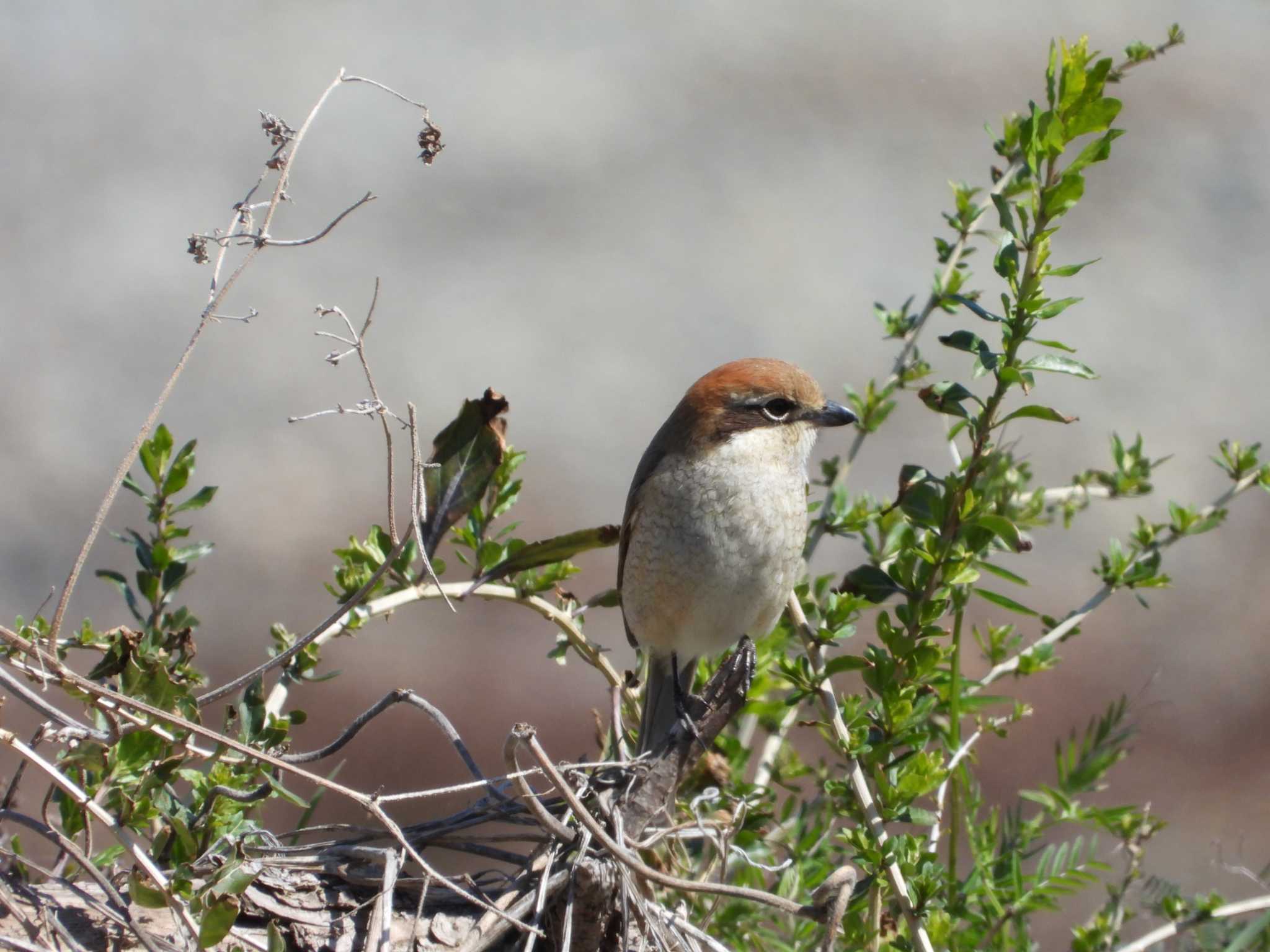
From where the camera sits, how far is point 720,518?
288cm

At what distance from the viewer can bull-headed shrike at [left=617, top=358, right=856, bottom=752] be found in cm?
282

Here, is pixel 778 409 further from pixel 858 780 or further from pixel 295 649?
pixel 295 649

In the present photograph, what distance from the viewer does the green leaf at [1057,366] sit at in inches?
76.4

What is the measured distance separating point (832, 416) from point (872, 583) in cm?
74

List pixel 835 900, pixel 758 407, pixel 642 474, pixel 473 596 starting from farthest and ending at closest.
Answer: pixel 642 474 < pixel 758 407 < pixel 473 596 < pixel 835 900

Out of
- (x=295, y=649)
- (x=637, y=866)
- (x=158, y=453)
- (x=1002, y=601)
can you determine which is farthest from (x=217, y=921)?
(x=1002, y=601)

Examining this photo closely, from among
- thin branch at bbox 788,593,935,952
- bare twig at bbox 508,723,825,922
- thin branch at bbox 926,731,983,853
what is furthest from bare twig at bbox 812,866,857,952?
thin branch at bbox 926,731,983,853

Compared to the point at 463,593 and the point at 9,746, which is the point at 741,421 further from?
the point at 9,746

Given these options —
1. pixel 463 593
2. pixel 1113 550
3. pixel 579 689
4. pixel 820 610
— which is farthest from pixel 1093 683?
pixel 463 593

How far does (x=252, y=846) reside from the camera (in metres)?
1.94

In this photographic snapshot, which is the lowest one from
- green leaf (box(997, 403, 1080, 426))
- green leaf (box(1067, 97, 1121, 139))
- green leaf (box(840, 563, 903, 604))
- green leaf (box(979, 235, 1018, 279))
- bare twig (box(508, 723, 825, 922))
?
bare twig (box(508, 723, 825, 922))

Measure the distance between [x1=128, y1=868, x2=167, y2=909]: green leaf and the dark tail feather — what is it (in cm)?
111

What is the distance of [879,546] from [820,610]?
0.43 metres

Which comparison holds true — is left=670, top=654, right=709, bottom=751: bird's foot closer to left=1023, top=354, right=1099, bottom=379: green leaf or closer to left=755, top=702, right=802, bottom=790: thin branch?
left=755, top=702, right=802, bottom=790: thin branch
